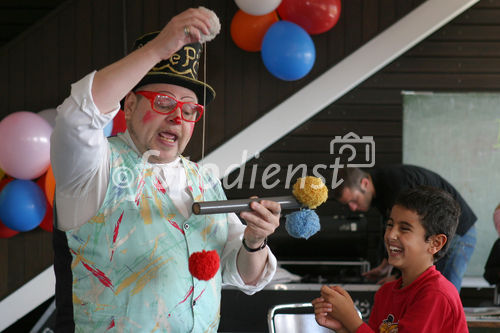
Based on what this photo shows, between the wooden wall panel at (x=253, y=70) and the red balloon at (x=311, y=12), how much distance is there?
1.42 ft

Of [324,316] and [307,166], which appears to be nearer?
[324,316]

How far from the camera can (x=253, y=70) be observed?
3.97 metres

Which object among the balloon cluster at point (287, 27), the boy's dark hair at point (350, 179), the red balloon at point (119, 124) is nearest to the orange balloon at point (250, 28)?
the balloon cluster at point (287, 27)

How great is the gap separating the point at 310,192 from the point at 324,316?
1.54ft

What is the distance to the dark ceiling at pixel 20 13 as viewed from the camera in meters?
4.31

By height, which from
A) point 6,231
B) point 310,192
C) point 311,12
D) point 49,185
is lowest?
point 6,231

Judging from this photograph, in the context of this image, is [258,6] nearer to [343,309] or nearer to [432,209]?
[432,209]

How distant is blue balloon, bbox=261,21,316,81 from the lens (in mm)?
3357

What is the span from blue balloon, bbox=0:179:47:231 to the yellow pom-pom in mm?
2651

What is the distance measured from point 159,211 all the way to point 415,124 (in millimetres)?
3167

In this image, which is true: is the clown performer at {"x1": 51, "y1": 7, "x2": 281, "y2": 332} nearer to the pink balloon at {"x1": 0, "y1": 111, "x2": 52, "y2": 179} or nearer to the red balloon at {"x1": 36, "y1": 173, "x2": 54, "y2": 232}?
the pink balloon at {"x1": 0, "y1": 111, "x2": 52, "y2": 179}

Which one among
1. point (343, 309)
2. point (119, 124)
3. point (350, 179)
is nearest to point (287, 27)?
point (350, 179)

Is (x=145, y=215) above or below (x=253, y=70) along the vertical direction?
below

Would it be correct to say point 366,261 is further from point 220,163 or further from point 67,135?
point 67,135
